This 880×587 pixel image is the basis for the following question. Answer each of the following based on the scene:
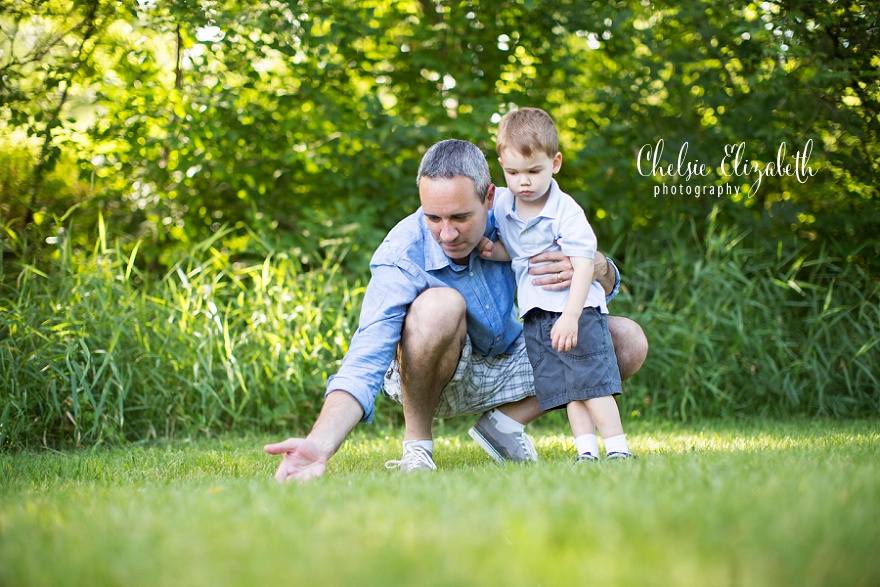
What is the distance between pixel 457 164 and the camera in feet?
9.79

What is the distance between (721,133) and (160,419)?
4091 millimetres

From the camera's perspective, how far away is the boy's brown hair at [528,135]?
9.89 feet

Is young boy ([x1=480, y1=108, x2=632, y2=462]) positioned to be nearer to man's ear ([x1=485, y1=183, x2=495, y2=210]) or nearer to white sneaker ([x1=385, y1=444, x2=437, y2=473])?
man's ear ([x1=485, y1=183, x2=495, y2=210])

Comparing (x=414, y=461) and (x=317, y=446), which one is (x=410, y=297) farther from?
(x=317, y=446)

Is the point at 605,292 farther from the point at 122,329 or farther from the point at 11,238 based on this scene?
the point at 11,238

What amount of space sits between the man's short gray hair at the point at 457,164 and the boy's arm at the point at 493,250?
24 cm

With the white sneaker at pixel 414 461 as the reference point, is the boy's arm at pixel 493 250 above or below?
above

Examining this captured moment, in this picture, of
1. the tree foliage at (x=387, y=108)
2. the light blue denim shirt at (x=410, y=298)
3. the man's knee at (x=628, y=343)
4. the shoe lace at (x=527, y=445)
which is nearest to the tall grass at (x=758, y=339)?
the tree foliage at (x=387, y=108)

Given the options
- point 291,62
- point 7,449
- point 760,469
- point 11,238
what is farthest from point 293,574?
point 291,62

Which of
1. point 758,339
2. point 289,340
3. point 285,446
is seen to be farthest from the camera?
point 758,339

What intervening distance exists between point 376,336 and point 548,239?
79 cm

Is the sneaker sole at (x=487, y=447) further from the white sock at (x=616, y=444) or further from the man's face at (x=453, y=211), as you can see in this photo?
the man's face at (x=453, y=211)

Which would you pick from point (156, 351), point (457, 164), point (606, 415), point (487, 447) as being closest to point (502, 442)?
point (487, 447)

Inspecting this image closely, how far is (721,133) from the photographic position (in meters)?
5.54
